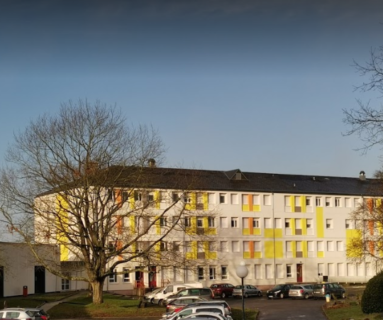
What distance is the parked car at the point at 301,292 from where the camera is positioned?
64938 millimetres

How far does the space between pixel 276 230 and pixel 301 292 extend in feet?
79.8

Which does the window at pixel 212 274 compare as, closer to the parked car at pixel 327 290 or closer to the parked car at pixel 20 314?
the parked car at pixel 327 290

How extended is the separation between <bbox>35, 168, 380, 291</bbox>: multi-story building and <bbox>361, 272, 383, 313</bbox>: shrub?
40290mm

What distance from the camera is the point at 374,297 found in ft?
128

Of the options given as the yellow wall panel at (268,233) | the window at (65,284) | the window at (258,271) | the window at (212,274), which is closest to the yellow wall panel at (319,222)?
the yellow wall panel at (268,233)

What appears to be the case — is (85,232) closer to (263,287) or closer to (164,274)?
(164,274)

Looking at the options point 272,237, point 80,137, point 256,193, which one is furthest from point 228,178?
point 80,137

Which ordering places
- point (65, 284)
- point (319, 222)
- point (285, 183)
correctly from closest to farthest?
point (65, 284) → point (285, 183) → point (319, 222)

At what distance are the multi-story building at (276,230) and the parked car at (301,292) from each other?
1647cm

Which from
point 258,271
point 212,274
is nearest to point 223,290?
point 212,274

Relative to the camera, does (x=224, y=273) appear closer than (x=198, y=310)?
No

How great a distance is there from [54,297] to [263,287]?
107 ft

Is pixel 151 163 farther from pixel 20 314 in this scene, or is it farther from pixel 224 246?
pixel 224 246

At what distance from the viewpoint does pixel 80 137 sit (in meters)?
51.8
